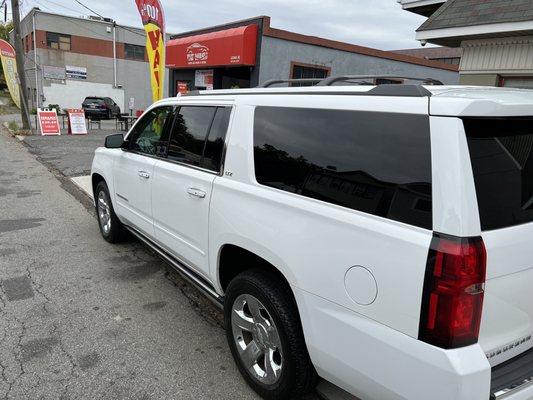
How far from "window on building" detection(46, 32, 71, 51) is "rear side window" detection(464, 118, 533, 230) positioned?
39916 millimetres

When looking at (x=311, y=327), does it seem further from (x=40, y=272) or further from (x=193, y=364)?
(x=40, y=272)

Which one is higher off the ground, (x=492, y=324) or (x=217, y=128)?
(x=217, y=128)

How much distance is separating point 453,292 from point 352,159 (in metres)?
0.77

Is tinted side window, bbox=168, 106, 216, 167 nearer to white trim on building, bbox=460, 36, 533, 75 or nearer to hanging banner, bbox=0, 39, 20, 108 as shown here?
white trim on building, bbox=460, 36, 533, 75

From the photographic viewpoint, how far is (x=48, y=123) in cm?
1905

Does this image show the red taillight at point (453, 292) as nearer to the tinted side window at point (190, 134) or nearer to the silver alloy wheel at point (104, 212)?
the tinted side window at point (190, 134)

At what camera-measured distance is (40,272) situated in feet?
15.2

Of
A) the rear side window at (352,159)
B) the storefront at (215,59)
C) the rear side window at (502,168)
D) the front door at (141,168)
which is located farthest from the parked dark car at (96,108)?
the rear side window at (502,168)

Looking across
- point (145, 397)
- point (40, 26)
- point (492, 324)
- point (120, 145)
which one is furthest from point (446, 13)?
point (40, 26)

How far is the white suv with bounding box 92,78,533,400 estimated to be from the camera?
1.77m

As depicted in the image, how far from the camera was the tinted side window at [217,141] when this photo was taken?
3.12 m

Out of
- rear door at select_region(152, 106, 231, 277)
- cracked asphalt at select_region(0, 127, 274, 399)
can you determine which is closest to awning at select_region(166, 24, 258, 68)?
cracked asphalt at select_region(0, 127, 274, 399)

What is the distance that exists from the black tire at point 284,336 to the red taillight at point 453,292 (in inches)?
32.7

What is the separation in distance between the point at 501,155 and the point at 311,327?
4.06 feet
